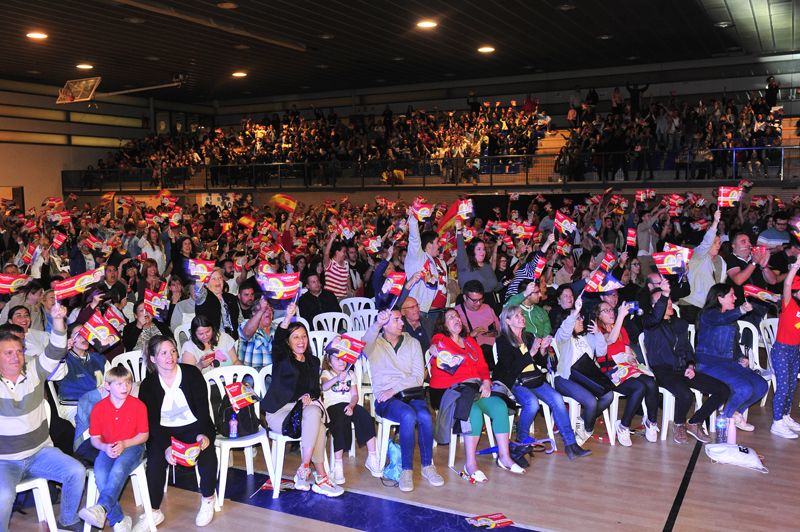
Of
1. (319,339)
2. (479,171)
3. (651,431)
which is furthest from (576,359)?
(479,171)

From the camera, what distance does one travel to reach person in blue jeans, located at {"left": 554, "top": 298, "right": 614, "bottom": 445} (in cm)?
646

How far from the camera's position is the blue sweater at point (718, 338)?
22.3 feet

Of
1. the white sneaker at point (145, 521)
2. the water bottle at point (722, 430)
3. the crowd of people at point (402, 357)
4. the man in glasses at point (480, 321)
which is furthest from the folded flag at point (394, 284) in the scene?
the water bottle at point (722, 430)

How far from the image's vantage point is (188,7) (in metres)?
12.8

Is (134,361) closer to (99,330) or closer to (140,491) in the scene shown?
(99,330)

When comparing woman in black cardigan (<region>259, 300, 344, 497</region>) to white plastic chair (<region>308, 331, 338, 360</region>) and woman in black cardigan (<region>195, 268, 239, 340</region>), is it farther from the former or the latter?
woman in black cardigan (<region>195, 268, 239, 340</region>)

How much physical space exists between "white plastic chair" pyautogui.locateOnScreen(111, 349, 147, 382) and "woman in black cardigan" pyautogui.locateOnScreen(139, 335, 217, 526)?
80 centimetres

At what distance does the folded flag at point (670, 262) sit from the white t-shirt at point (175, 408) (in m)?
4.13

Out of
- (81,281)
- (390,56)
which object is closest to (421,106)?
(390,56)

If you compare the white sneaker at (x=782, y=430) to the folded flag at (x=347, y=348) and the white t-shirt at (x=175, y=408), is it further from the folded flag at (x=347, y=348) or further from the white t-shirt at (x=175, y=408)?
Answer: the white t-shirt at (x=175, y=408)

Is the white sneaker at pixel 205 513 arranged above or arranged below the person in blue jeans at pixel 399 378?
below

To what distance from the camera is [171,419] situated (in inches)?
203

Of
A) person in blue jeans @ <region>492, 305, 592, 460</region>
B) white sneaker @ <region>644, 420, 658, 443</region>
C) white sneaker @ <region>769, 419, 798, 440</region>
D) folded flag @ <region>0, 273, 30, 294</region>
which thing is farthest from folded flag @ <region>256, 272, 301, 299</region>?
white sneaker @ <region>769, 419, 798, 440</region>

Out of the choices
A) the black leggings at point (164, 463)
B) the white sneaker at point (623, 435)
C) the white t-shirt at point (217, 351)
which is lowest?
the white sneaker at point (623, 435)
